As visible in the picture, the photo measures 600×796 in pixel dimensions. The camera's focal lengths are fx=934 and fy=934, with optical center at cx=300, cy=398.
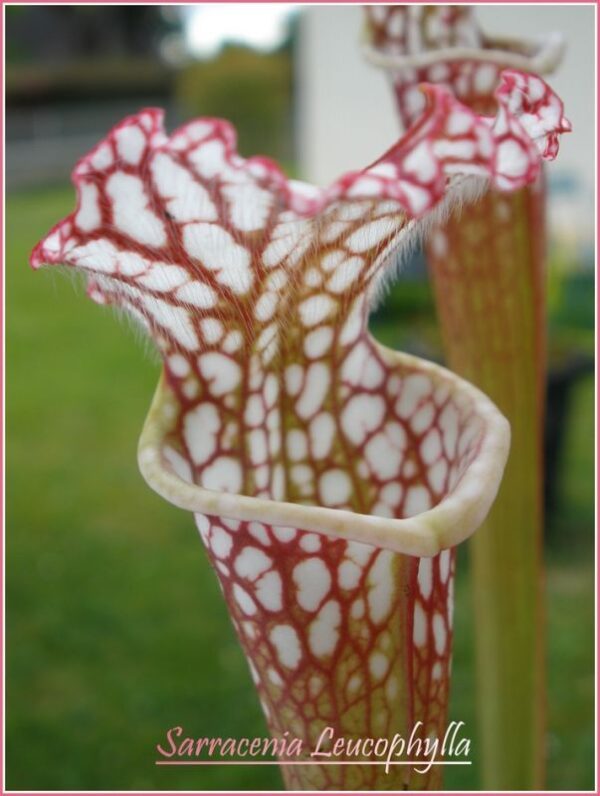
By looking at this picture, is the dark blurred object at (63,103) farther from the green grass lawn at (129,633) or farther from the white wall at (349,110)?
the green grass lawn at (129,633)

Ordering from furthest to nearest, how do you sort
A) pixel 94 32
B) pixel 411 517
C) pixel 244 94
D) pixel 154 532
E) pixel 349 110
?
pixel 94 32 < pixel 244 94 < pixel 349 110 < pixel 154 532 < pixel 411 517

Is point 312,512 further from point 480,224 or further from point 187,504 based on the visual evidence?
point 480,224

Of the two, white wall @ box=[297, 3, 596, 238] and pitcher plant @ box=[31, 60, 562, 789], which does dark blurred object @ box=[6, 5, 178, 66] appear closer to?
white wall @ box=[297, 3, 596, 238]

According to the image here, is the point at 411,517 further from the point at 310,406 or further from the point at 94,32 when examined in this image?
the point at 94,32

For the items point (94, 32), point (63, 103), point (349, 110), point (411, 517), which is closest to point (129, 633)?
point (411, 517)


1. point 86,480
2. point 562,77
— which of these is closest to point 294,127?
point 562,77
